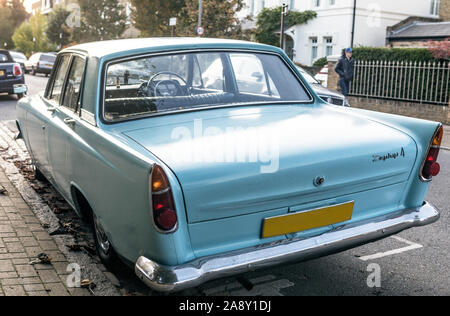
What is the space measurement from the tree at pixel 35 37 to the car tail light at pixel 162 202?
204ft

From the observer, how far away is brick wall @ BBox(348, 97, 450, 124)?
15.1m

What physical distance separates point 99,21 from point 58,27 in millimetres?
13532

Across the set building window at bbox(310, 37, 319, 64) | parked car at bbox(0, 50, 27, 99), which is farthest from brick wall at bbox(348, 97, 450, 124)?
building window at bbox(310, 37, 319, 64)

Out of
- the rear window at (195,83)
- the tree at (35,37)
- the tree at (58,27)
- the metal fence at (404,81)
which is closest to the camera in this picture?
the rear window at (195,83)

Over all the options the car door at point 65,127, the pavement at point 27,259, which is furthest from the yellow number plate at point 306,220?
the car door at point 65,127

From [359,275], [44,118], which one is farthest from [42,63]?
[359,275]

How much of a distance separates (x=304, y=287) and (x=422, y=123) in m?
1.41

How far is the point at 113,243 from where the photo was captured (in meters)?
3.28

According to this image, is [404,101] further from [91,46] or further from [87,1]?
[87,1]

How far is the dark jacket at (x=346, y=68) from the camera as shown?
15.5 meters

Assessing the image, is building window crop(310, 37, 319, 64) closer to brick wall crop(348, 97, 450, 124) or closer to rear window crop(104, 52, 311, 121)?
brick wall crop(348, 97, 450, 124)

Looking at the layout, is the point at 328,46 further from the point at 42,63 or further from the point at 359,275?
the point at 359,275

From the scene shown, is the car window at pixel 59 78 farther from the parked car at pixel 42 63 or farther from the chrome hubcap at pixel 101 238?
the parked car at pixel 42 63

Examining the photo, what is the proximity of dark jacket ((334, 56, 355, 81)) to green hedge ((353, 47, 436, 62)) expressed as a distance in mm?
3220
